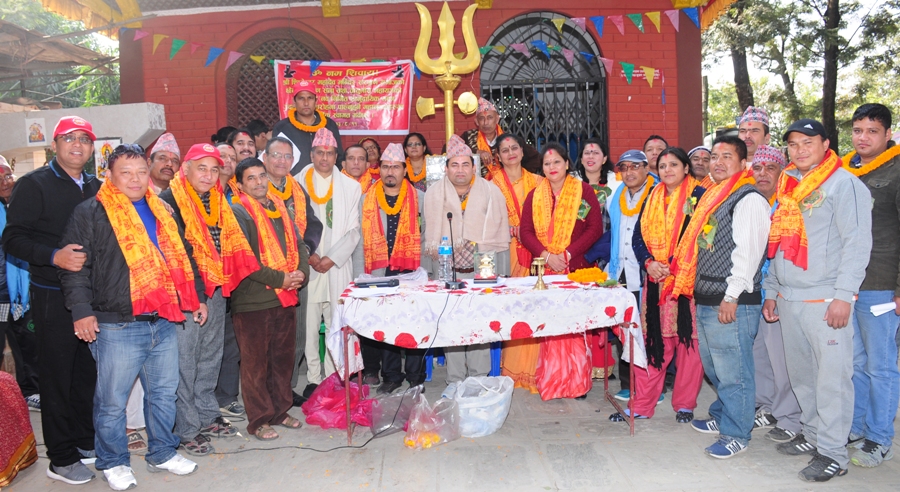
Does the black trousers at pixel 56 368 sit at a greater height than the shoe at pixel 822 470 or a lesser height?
greater

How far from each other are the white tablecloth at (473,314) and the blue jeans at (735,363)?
0.49 meters

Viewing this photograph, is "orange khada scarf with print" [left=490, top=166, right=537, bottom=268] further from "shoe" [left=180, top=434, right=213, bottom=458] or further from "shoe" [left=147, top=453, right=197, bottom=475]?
"shoe" [left=147, top=453, right=197, bottom=475]

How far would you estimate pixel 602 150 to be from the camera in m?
5.37

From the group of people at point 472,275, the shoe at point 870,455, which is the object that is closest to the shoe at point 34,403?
the group of people at point 472,275

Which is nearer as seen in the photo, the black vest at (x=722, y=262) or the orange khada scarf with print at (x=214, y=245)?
the black vest at (x=722, y=262)

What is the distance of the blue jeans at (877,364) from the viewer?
3494 mm

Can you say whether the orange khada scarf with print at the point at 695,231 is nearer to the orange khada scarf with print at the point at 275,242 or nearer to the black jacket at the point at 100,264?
the orange khada scarf with print at the point at 275,242

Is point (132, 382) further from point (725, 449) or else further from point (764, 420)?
point (764, 420)

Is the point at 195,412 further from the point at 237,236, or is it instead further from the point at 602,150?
the point at 602,150

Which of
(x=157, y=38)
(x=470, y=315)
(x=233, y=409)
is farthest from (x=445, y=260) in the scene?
(x=157, y=38)

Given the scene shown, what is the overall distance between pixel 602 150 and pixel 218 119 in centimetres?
551

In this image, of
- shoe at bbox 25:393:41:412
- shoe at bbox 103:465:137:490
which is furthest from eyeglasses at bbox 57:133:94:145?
shoe at bbox 25:393:41:412

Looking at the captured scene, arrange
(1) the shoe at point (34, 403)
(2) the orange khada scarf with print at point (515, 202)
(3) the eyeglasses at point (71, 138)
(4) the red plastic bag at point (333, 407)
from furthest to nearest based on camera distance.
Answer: (2) the orange khada scarf with print at point (515, 202) < (1) the shoe at point (34, 403) < (4) the red plastic bag at point (333, 407) < (3) the eyeglasses at point (71, 138)

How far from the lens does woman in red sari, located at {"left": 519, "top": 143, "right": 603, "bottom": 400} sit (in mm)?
4762
